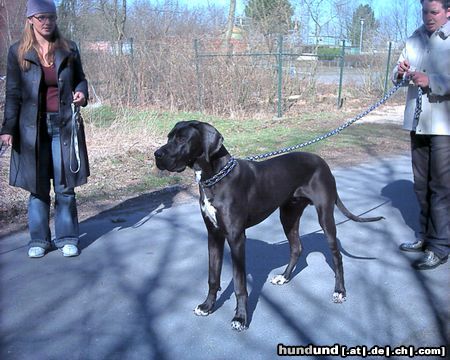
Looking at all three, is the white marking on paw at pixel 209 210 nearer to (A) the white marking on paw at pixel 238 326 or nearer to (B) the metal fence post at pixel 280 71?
(A) the white marking on paw at pixel 238 326

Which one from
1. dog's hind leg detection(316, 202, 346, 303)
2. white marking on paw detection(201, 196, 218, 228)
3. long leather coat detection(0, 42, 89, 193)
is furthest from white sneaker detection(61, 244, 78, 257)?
dog's hind leg detection(316, 202, 346, 303)

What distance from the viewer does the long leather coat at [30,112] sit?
446 cm

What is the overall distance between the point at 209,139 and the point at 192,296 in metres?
1.35

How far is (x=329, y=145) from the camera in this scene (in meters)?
10.2

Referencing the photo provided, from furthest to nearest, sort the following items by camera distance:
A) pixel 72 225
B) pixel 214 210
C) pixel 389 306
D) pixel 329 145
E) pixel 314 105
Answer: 1. pixel 314 105
2. pixel 329 145
3. pixel 72 225
4. pixel 389 306
5. pixel 214 210

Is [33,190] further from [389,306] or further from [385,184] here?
[385,184]

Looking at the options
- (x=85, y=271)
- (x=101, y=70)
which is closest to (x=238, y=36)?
(x=101, y=70)

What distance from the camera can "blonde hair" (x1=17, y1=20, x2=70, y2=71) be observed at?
14.5 feet

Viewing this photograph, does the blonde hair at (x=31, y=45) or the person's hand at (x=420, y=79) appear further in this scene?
the blonde hair at (x=31, y=45)

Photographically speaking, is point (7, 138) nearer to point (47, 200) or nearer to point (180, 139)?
point (47, 200)

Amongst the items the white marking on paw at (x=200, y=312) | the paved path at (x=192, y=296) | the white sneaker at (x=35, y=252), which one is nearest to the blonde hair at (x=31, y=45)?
the white sneaker at (x=35, y=252)

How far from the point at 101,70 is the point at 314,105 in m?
7.38

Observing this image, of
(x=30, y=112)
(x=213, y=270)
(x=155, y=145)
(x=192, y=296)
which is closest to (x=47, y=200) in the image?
(x=30, y=112)

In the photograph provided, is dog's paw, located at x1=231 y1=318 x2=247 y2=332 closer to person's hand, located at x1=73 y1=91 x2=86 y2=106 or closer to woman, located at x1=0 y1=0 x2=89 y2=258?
woman, located at x1=0 y1=0 x2=89 y2=258
